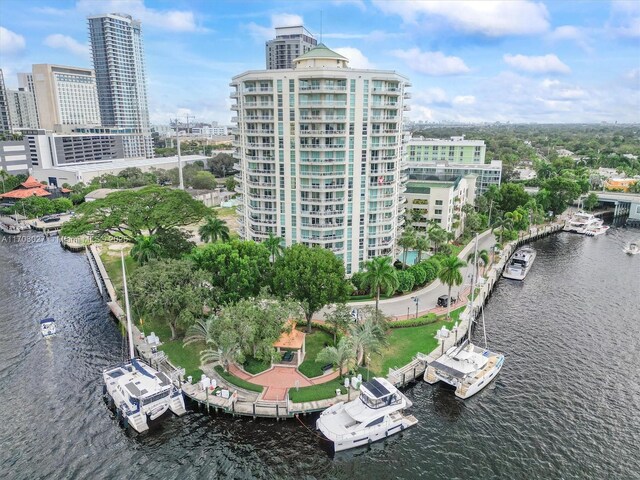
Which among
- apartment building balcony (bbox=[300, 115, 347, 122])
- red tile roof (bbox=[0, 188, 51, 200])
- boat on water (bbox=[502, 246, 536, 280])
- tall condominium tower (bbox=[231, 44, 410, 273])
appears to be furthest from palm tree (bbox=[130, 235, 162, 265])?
red tile roof (bbox=[0, 188, 51, 200])

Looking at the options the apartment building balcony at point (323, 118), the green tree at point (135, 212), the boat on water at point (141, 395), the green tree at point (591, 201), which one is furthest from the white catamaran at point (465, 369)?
the green tree at point (591, 201)

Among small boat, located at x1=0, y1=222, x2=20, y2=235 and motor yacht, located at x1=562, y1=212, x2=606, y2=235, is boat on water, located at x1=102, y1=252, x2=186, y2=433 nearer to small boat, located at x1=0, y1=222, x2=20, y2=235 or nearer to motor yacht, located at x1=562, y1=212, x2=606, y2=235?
small boat, located at x1=0, y1=222, x2=20, y2=235

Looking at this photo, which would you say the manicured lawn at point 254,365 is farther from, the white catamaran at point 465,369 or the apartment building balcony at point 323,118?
the apartment building balcony at point 323,118

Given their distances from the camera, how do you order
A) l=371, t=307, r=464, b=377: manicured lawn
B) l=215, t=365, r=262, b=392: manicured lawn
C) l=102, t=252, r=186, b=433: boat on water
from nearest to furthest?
l=102, t=252, r=186, b=433: boat on water < l=215, t=365, r=262, b=392: manicured lawn < l=371, t=307, r=464, b=377: manicured lawn

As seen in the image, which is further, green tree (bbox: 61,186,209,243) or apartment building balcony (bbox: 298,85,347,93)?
green tree (bbox: 61,186,209,243)

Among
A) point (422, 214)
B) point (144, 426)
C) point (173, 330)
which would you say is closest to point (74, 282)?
point (173, 330)

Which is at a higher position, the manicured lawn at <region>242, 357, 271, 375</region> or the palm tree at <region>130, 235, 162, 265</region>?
the palm tree at <region>130, 235, 162, 265</region>

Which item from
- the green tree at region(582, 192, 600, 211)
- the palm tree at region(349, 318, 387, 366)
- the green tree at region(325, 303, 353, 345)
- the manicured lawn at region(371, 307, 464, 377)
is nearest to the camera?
the palm tree at region(349, 318, 387, 366)

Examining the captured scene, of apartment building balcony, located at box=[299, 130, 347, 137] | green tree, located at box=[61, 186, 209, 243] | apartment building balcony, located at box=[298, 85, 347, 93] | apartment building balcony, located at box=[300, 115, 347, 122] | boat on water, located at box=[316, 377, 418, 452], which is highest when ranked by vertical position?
apartment building balcony, located at box=[298, 85, 347, 93]
